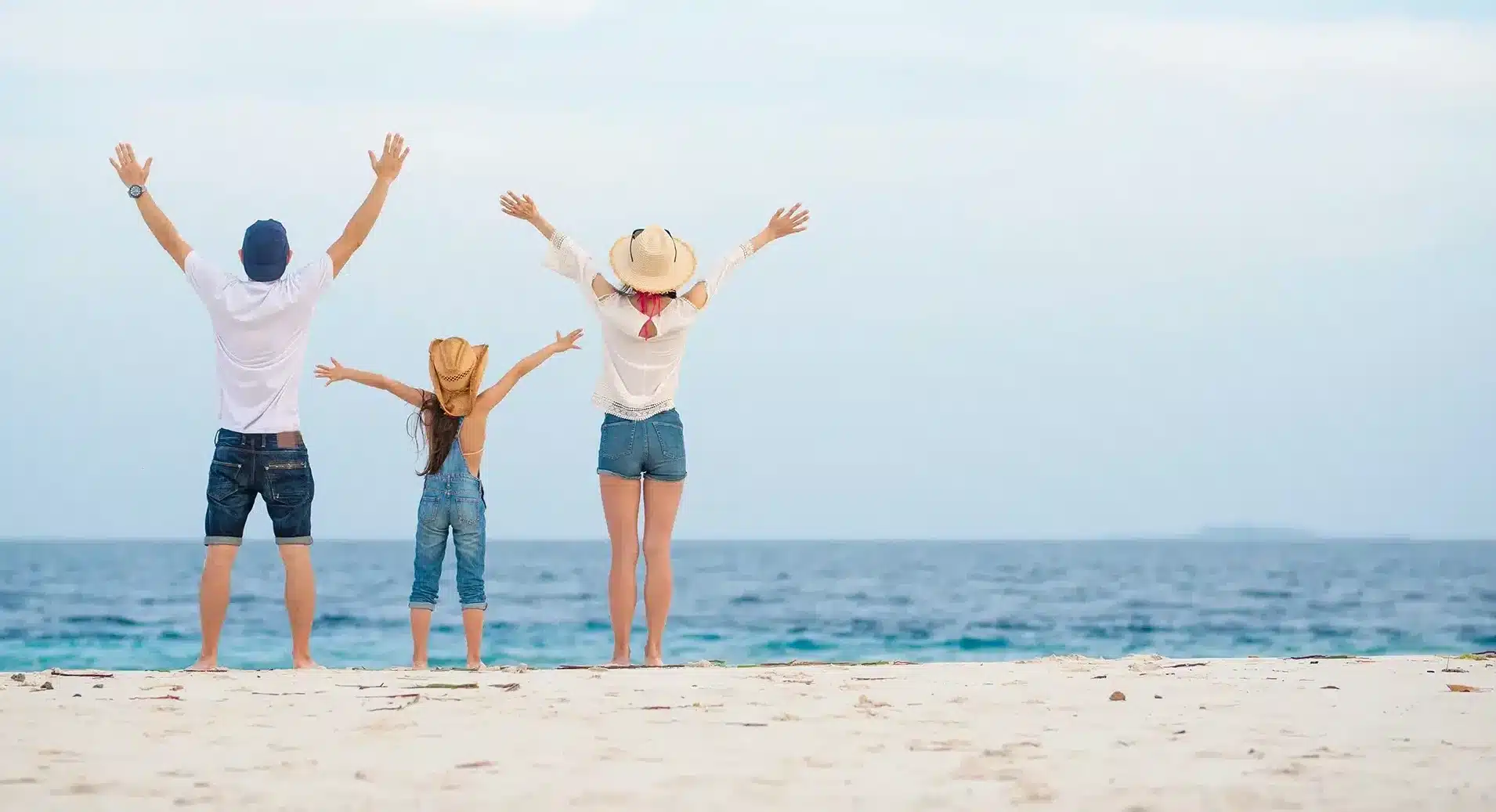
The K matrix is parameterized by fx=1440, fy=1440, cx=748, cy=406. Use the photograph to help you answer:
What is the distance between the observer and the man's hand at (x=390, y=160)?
6457 mm

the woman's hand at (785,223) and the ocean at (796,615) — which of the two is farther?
the ocean at (796,615)

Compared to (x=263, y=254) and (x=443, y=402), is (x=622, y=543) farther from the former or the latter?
(x=263, y=254)

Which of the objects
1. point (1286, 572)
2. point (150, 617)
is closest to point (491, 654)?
point (150, 617)

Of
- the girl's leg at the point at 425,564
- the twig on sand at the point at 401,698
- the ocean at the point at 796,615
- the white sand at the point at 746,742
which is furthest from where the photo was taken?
the ocean at the point at 796,615

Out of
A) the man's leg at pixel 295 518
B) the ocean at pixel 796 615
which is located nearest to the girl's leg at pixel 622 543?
the man's leg at pixel 295 518

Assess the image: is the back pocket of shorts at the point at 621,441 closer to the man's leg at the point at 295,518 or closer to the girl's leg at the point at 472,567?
the girl's leg at the point at 472,567

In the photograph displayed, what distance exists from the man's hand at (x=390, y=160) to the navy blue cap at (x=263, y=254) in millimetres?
532

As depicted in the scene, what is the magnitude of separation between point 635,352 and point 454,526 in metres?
1.20

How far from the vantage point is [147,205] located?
21.0 feet

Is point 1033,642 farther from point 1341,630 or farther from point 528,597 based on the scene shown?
point 528,597

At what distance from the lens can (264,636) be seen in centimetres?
2066

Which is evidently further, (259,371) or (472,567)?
(472,567)

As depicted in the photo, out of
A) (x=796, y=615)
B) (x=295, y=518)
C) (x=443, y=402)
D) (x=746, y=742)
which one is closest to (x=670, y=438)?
(x=443, y=402)

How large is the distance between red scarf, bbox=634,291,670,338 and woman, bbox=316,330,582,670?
38 cm
